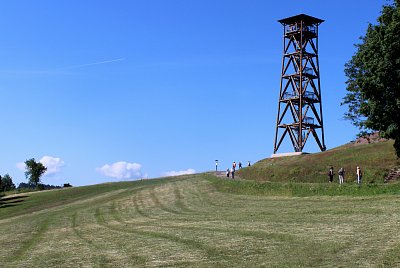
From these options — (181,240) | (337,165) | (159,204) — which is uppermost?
(337,165)

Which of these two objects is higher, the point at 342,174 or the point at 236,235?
the point at 342,174

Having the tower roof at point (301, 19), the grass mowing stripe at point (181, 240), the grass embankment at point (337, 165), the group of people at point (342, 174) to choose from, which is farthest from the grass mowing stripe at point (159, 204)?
the tower roof at point (301, 19)

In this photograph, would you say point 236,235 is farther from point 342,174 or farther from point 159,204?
point 342,174

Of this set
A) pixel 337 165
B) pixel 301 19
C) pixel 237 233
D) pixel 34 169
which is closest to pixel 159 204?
pixel 337 165

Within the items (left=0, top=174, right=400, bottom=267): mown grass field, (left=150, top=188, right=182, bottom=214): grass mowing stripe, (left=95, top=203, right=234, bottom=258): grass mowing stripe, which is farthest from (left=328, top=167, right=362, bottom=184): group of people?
(left=95, top=203, right=234, bottom=258): grass mowing stripe

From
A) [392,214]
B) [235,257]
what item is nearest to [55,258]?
[235,257]

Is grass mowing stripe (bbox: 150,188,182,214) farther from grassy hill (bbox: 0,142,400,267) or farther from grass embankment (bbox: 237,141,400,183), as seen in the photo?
grass embankment (bbox: 237,141,400,183)

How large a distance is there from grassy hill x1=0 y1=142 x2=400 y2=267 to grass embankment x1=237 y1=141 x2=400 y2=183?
8.32 metres

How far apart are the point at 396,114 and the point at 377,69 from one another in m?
4.42

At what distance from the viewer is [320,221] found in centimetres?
2683

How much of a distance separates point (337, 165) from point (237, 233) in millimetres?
37200

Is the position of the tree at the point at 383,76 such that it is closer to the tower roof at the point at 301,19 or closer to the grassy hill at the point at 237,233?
the grassy hill at the point at 237,233

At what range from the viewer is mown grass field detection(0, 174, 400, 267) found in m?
17.2

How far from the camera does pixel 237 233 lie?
23.9 m
